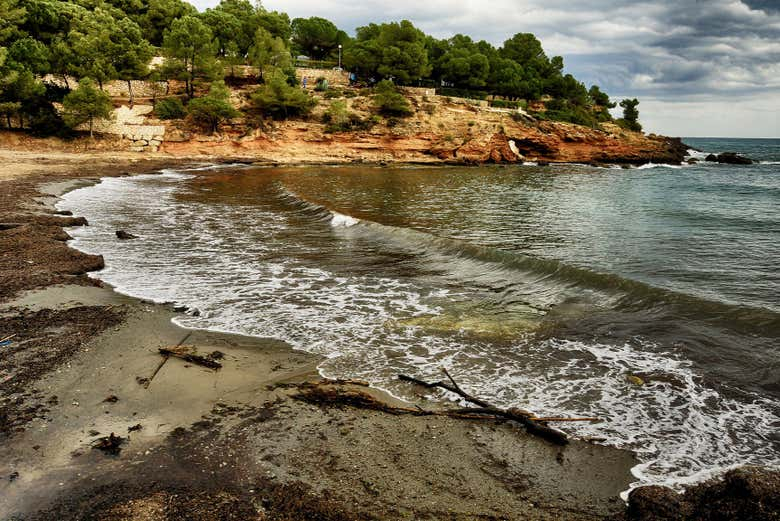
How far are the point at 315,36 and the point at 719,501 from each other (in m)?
101

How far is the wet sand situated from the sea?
79 centimetres

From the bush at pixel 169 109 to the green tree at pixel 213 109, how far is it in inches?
49.7

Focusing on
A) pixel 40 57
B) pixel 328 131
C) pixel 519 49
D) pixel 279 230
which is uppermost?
pixel 519 49

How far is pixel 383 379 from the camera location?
664 centimetres

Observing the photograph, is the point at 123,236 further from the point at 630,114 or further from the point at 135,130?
the point at 630,114

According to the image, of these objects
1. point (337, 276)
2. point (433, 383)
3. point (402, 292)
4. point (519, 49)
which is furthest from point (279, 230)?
point (519, 49)

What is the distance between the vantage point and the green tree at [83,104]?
Answer: 43.7m

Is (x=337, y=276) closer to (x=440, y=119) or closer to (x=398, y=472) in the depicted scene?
(x=398, y=472)

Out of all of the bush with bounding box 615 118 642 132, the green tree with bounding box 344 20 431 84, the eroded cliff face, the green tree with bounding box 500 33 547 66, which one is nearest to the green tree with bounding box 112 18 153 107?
the eroded cliff face

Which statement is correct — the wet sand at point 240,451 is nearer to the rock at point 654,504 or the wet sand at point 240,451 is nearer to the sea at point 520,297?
the rock at point 654,504

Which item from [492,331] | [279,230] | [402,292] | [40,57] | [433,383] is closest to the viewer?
[433,383]

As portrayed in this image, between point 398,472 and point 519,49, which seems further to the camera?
point 519,49

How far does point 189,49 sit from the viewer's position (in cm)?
5744

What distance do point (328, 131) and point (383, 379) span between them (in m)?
54.2
